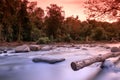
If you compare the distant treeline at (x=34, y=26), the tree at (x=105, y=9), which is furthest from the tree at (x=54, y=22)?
the tree at (x=105, y=9)

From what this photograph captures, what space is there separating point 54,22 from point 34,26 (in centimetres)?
401

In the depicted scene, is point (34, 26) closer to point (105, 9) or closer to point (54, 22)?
point (54, 22)

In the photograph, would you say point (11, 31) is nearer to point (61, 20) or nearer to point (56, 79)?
point (61, 20)

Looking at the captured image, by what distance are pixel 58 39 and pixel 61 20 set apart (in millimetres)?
5256

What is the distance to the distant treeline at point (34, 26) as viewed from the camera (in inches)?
1671

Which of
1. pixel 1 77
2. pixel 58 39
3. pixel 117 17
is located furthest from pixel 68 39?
pixel 1 77

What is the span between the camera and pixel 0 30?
40.0 metres

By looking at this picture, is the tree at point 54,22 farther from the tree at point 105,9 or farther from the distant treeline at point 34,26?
the tree at point 105,9

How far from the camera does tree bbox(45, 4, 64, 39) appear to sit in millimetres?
51531

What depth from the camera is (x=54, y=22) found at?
51906 mm

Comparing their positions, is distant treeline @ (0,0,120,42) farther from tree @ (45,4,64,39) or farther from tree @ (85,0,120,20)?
tree @ (85,0,120,20)

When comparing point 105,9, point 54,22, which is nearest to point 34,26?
point 54,22

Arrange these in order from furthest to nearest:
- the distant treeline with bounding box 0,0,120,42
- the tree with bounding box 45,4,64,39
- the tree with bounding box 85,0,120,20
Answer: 1. the tree with bounding box 45,4,64,39
2. the distant treeline with bounding box 0,0,120,42
3. the tree with bounding box 85,0,120,20

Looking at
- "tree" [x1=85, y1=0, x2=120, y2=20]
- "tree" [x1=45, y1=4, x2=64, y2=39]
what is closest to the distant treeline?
"tree" [x1=45, y1=4, x2=64, y2=39]
